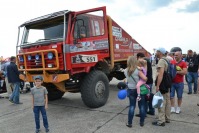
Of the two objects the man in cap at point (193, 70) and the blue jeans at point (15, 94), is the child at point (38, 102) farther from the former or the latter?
the man in cap at point (193, 70)

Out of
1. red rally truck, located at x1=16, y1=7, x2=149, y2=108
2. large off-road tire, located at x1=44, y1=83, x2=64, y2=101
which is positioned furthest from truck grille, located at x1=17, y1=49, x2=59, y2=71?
large off-road tire, located at x1=44, y1=83, x2=64, y2=101


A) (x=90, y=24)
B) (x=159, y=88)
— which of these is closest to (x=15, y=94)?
(x=90, y=24)

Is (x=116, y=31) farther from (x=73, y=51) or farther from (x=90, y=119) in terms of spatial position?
(x=90, y=119)

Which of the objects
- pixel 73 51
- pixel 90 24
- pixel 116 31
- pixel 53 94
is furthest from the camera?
pixel 53 94

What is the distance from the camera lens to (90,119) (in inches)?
205

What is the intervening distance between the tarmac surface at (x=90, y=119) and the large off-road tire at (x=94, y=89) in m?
0.22

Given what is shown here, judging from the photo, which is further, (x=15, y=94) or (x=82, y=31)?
(x=15, y=94)

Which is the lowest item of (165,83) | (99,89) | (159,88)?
(99,89)

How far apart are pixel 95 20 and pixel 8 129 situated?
366cm

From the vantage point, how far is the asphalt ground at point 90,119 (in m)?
4.51

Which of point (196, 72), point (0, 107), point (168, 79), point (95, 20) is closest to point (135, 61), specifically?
point (168, 79)

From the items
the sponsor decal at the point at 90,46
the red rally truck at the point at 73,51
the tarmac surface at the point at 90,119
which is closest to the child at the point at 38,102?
the tarmac surface at the point at 90,119

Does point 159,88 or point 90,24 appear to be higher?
point 90,24

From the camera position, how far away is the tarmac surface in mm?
4508
